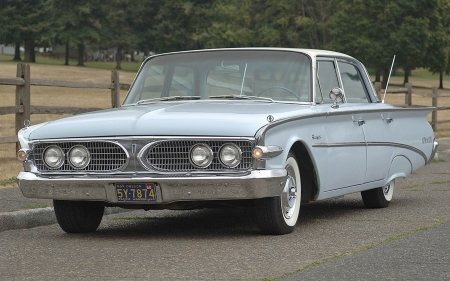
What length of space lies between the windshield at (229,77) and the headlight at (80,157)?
1415mm

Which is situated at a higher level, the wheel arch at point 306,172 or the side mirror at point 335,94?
the side mirror at point 335,94

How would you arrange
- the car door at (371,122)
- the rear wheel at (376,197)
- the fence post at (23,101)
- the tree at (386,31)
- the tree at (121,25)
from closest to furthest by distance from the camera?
the car door at (371,122) → the rear wheel at (376,197) → the fence post at (23,101) → the tree at (386,31) → the tree at (121,25)

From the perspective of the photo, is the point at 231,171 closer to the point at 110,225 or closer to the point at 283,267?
the point at 283,267

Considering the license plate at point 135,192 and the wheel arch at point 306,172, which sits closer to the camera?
the license plate at point 135,192

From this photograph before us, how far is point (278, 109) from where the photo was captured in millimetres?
7727

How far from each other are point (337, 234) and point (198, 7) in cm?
9333

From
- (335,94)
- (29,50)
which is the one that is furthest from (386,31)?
(335,94)

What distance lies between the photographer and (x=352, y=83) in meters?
9.60

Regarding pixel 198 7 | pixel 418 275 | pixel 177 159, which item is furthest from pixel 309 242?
pixel 198 7

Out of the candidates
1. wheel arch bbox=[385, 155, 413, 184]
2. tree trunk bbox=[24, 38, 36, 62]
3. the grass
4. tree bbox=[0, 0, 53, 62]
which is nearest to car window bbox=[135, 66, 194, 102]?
wheel arch bbox=[385, 155, 413, 184]

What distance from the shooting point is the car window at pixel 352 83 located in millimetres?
9391

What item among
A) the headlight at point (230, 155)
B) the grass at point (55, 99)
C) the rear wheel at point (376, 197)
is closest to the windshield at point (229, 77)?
the headlight at point (230, 155)

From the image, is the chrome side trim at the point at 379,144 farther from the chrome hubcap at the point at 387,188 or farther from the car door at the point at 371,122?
the chrome hubcap at the point at 387,188

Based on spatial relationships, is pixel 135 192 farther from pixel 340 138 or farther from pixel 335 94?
pixel 335 94
